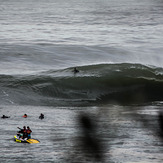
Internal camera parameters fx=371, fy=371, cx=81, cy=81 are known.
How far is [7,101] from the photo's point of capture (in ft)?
96.2

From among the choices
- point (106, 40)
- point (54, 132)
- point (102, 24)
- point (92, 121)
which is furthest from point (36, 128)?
point (102, 24)

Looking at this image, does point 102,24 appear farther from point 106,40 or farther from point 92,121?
point 92,121

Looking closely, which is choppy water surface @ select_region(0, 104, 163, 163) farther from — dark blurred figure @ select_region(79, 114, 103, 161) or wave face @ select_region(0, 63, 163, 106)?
wave face @ select_region(0, 63, 163, 106)

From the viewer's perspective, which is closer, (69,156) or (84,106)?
(69,156)

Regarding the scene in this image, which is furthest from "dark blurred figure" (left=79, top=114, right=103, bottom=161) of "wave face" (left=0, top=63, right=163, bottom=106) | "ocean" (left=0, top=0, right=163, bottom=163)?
"wave face" (left=0, top=63, right=163, bottom=106)

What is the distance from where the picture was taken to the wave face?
3083 centimetres

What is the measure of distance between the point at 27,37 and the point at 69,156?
49518 mm

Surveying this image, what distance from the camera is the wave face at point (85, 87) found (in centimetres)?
3083

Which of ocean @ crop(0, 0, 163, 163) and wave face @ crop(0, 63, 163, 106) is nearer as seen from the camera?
ocean @ crop(0, 0, 163, 163)

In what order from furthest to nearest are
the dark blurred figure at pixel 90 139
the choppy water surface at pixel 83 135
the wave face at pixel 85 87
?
the wave face at pixel 85 87 → the dark blurred figure at pixel 90 139 → the choppy water surface at pixel 83 135

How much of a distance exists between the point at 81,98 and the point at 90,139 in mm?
11428

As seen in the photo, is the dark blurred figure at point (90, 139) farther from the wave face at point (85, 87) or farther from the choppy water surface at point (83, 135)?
the wave face at point (85, 87)

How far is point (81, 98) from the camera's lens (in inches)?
1254

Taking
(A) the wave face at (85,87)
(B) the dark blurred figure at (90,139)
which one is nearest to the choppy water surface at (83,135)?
(B) the dark blurred figure at (90,139)
